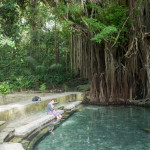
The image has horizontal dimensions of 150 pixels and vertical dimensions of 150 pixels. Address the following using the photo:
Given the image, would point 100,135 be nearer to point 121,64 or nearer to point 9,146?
point 9,146

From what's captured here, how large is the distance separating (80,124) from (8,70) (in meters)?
10.5

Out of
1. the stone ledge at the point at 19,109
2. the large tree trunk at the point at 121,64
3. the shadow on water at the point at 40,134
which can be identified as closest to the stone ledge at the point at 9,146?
the shadow on water at the point at 40,134

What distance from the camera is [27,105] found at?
5344mm

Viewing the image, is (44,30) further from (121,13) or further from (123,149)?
(123,149)

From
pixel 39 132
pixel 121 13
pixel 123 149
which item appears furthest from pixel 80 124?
pixel 121 13

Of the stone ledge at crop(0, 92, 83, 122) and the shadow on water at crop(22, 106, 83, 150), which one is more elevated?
the stone ledge at crop(0, 92, 83, 122)

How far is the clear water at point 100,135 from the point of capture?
361cm

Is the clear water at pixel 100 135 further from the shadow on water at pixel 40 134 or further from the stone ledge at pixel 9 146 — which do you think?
the stone ledge at pixel 9 146

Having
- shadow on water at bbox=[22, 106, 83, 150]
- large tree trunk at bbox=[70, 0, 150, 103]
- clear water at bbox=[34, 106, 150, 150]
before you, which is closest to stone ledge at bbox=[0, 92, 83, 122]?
shadow on water at bbox=[22, 106, 83, 150]

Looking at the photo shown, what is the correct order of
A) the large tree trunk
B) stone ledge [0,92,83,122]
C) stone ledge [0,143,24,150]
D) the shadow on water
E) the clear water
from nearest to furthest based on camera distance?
stone ledge [0,143,24,150], the shadow on water, the clear water, stone ledge [0,92,83,122], the large tree trunk

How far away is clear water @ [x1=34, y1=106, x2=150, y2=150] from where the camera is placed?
3.61 m

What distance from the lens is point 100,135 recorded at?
434 cm

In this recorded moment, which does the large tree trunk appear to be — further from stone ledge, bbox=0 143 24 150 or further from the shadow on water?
stone ledge, bbox=0 143 24 150

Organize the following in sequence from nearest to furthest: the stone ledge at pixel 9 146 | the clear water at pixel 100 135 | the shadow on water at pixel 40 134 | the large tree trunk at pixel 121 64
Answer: the stone ledge at pixel 9 146 → the shadow on water at pixel 40 134 → the clear water at pixel 100 135 → the large tree trunk at pixel 121 64
